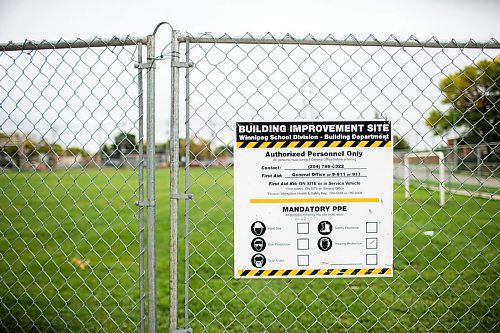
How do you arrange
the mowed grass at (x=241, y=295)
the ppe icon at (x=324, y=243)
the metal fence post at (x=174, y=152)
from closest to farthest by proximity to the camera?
the metal fence post at (x=174, y=152)
the ppe icon at (x=324, y=243)
the mowed grass at (x=241, y=295)

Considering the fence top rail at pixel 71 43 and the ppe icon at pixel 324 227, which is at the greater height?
the fence top rail at pixel 71 43

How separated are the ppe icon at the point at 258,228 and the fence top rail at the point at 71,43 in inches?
43.1

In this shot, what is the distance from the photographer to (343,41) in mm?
2137

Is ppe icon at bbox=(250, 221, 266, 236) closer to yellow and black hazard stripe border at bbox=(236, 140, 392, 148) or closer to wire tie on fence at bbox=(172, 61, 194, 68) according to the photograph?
yellow and black hazard stripe border at bbox=(236, 140, 392, 148)

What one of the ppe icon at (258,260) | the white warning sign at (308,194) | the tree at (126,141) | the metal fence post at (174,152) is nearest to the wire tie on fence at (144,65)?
the metal fence post at (174,152)

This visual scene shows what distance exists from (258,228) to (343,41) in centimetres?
109

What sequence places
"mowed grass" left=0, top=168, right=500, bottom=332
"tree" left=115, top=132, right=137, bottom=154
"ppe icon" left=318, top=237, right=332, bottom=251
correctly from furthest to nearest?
1. "mowed grass" left=0, top=168, right=500, bottom=332
2. "tree" left=115, top=132, right=137, bottom=154
3. "ppe icon" left=318, top=237, right=332, bottom=251

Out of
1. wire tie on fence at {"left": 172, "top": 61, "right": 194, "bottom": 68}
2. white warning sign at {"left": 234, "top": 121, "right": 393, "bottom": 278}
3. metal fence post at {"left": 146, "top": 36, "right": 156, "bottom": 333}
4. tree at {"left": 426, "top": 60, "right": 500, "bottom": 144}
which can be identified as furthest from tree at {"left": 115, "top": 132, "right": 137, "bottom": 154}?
tree at {"left": 426, "top": 60, "right": 500, "bottom": 144}

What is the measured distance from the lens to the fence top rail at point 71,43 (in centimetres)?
209

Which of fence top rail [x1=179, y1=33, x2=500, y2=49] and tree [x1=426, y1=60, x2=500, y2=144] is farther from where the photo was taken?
tree [x1=426, y1=60, x2=500, y2=144]

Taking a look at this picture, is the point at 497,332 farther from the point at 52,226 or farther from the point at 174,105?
the point at 52,226

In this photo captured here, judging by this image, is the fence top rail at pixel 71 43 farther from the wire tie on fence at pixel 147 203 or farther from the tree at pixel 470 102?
the tree at pixel 470 102

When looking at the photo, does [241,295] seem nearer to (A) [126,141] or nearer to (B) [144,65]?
(A) [126,141]

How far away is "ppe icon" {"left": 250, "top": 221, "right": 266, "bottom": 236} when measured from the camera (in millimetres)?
2051
